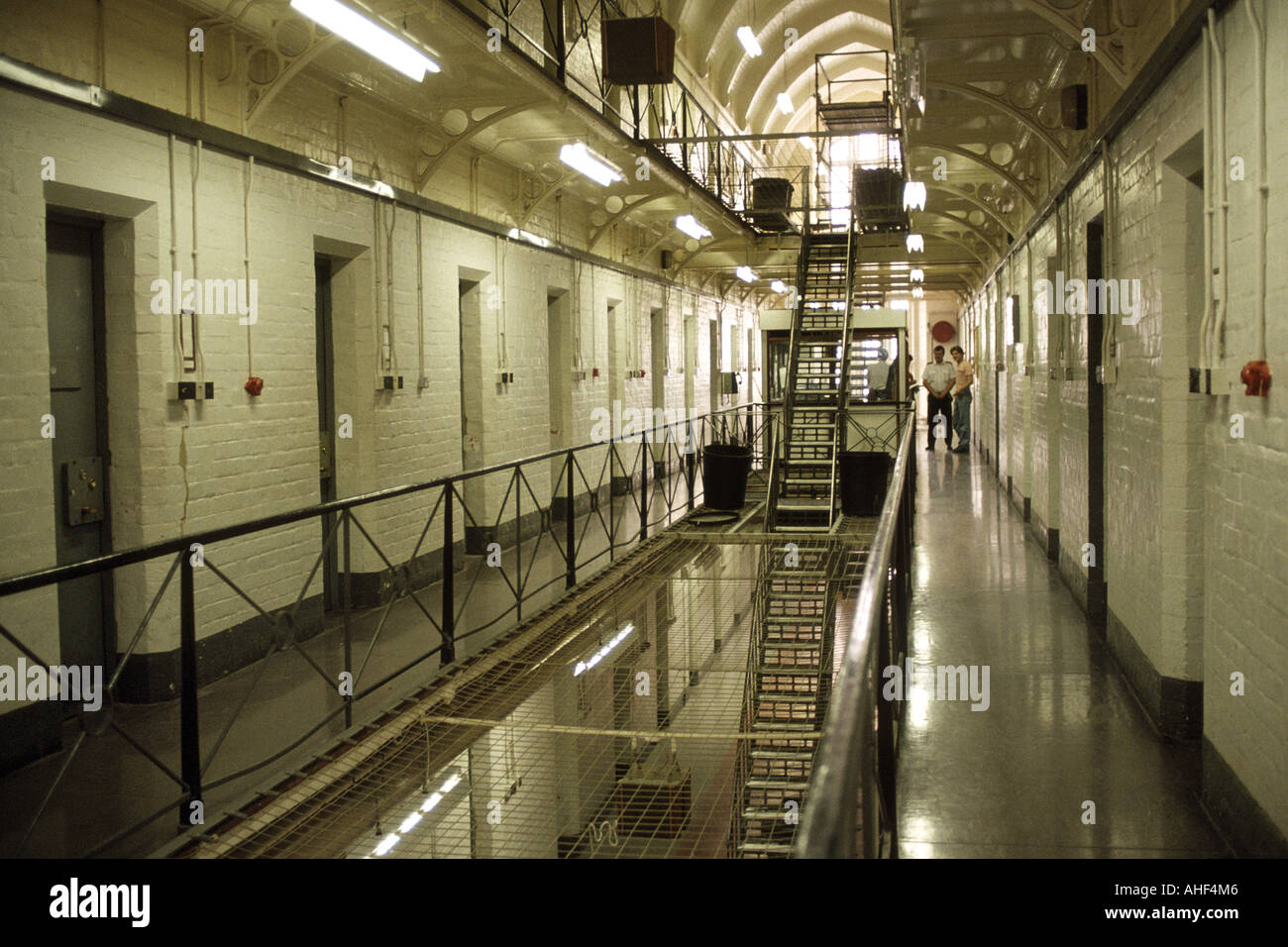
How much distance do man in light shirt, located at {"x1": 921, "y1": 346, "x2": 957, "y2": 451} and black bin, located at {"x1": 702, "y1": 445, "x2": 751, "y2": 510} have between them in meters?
6.37

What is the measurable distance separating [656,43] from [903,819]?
6867 mm

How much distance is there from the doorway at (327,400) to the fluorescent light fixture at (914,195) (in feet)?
19.1

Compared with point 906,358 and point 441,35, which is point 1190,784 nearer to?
point 441,35

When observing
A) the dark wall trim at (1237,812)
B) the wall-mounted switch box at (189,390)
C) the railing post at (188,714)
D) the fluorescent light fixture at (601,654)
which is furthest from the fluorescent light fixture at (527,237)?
the dark wall trim at (1237,812)

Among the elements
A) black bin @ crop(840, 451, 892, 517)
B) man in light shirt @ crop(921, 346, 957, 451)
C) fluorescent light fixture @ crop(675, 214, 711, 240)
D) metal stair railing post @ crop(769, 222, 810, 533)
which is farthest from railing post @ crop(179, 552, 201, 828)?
man in light shirt @ crop(921, 346, 957, 451)

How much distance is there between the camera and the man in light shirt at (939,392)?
15.7m

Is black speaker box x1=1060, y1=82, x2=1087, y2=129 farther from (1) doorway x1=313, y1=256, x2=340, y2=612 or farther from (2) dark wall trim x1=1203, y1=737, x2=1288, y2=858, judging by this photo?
(1) doorway x1=313, y1=256, x2=340, y2=612

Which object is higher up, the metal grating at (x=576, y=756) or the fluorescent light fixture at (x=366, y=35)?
the fluorescent light fixture at (x=366, y=35)

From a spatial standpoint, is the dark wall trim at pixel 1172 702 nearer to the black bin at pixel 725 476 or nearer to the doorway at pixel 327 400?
the doorway at pixel 327 400

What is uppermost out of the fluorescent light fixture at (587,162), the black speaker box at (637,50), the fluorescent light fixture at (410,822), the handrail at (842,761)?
the black speaker box at (637,50)

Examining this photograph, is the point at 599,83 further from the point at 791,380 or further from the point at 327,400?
the point at 327,400

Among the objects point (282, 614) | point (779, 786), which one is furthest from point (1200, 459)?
point (282, 614)

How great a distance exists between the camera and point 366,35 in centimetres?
500

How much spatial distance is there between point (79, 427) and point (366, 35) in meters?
2.27
